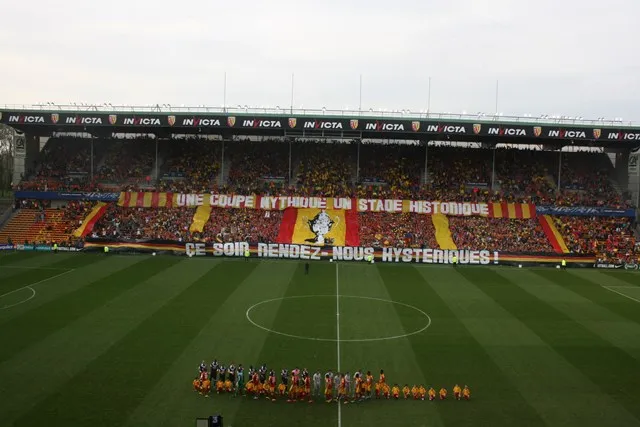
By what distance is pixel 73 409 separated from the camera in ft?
56.9

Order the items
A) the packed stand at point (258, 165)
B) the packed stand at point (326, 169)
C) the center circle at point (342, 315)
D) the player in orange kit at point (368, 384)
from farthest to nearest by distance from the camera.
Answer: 1. the packed stand at point (258, 165)
2. the packed stand at point (326, 169)
3. the center circle at point (342, 315)
4. the player in orange kit at point (368, 384)

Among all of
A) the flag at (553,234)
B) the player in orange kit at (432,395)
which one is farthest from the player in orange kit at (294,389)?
the flag at (553,234)

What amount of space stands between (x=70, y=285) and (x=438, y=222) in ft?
111

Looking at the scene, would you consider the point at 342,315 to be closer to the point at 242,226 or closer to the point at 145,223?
the point at 242,226

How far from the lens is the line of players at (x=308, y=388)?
18734 mm

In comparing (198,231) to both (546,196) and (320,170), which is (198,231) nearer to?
(320,170)

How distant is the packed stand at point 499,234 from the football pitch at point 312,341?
27.3 ft

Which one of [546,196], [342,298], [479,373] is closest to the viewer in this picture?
[479,373]

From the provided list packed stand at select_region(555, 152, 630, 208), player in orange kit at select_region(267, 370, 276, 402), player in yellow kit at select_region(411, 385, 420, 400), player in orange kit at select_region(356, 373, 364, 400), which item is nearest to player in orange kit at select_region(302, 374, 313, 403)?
player in orange kit at select_region(267, 370, 276, 402)

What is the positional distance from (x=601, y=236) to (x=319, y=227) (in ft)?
88.3

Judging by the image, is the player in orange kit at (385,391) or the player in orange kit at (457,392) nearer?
the player in orange kit at (457,392)

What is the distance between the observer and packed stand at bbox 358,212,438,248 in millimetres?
51188

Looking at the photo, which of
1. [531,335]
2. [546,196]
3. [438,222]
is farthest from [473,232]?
[531,335]

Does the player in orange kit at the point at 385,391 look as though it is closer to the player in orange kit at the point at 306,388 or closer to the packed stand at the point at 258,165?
the player in orange kit at the point at 306,388
